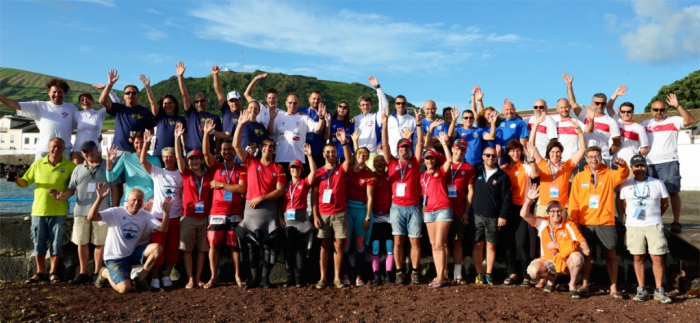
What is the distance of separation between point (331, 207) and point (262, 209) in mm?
1066

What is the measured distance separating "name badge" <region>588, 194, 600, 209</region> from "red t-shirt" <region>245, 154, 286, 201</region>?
4678mm

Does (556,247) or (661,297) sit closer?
(661,297)

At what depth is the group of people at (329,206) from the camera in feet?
22.6

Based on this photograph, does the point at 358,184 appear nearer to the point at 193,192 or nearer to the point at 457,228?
the point at 457,228

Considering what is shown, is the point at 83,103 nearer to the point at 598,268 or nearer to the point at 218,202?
the point at 218,202

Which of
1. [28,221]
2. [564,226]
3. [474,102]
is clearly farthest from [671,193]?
[28,221]

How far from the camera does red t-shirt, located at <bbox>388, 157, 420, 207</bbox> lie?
7.26 metres

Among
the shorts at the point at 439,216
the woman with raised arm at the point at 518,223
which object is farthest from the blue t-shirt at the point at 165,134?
the woman with raised arm at the point at 518,223

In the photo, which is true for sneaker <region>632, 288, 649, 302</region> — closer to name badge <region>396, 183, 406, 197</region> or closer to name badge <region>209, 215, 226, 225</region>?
name badge <region>396, 183, 406, 197</region>

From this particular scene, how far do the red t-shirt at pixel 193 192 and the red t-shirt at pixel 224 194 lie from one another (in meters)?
0.12

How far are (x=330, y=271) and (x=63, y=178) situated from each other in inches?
181

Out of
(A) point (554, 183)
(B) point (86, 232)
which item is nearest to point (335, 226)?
(A) point (554, 183)

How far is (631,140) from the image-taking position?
26.5ft

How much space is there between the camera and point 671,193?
26.2 ft
